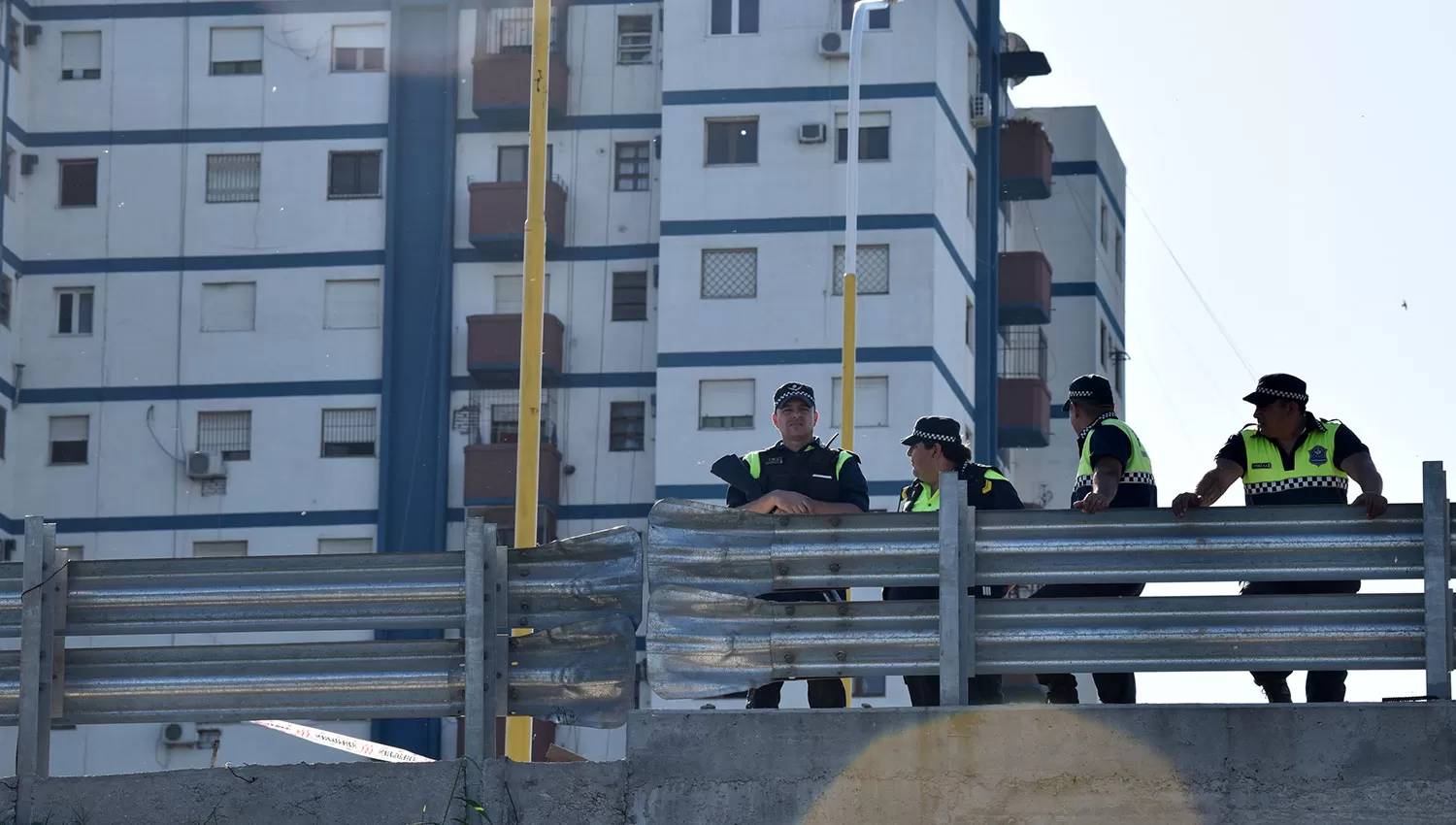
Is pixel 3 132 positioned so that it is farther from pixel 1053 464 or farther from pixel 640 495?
pixel 1053 464

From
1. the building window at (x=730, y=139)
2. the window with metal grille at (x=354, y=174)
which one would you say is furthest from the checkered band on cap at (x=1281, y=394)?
the window with metal grille at (x=354, y=174)

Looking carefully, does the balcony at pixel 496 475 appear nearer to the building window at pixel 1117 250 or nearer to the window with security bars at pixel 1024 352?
the window with security bars at pixel 1024 352

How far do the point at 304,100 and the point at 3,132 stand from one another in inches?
230

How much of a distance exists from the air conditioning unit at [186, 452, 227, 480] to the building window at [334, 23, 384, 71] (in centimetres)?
813

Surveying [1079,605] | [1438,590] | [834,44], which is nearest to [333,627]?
[1079,605]

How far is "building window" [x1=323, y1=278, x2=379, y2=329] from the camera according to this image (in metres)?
50.0

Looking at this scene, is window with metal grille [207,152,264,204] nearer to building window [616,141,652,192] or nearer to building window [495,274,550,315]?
building window [495,274,550,315]

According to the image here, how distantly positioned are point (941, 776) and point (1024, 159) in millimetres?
45022

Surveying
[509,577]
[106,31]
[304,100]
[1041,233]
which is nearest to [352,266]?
Answer: [304,100]

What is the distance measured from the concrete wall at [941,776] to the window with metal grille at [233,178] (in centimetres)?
4181

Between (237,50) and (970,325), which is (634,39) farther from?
(970,325)

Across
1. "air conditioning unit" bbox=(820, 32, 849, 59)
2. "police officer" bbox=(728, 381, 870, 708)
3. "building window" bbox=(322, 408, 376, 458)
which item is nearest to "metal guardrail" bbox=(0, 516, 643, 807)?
"police officer" bbox=(728, 381, 870, 708)

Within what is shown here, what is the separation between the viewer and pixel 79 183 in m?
51.1

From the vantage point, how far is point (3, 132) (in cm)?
4994
